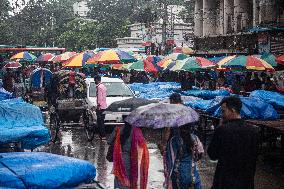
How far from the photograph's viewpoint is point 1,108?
8859 mm

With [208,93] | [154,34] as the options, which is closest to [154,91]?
[208,93]

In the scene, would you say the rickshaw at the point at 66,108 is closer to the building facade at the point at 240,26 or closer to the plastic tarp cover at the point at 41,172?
the plastic tarp cover at the point at 41,172

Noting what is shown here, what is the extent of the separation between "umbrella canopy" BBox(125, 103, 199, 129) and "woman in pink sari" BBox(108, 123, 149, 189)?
0.31 metres

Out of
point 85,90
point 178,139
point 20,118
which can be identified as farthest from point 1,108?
point 85,90

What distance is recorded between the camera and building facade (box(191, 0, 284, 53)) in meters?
27.4

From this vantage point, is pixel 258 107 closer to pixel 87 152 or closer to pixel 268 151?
pixel 268 151

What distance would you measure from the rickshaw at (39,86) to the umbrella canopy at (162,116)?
15.1 m

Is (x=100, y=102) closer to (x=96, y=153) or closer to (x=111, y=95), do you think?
(x=96, y=153)

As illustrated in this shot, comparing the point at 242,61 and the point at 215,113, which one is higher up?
the point at 242,61

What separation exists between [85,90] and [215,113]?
7646 millimetres

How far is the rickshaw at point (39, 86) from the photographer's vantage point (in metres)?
21.8

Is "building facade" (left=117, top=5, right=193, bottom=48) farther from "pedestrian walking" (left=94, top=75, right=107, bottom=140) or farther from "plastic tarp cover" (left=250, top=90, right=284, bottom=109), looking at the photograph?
"plastic tarp cover" (left=250, top=90, right=284, bottom=109)

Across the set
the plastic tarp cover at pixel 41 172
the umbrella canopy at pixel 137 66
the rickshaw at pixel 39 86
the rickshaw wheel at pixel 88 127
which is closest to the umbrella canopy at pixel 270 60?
the umbrella canopy at pixel 137 66

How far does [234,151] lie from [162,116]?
1259 mm
